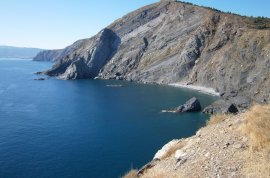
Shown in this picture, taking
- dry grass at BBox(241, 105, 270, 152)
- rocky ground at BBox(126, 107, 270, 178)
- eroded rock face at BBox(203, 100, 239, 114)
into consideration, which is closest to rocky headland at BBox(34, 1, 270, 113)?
eroded rock face at BBox(203, 100, 239, 114)

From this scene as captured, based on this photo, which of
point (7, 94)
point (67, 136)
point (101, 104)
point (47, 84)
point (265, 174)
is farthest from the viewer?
point (47, 84)

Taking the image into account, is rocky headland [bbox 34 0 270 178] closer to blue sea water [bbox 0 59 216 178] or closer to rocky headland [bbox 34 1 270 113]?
rocky headland [bbox 34 1 270 113]

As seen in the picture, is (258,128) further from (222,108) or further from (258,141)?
(222,108)

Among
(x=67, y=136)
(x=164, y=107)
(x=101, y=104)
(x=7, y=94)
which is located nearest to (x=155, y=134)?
(x=67, y=136)

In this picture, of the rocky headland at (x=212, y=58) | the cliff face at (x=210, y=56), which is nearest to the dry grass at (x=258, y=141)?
the rocky headland at (x=212, y=58)

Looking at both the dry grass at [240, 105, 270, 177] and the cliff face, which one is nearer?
the dry grass at [240, 105, 270, 177]

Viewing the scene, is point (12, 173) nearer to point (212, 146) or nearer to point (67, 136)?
point (67, 136)

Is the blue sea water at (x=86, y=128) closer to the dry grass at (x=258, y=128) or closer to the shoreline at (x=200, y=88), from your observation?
the shoreline at (x=200, y=88)
